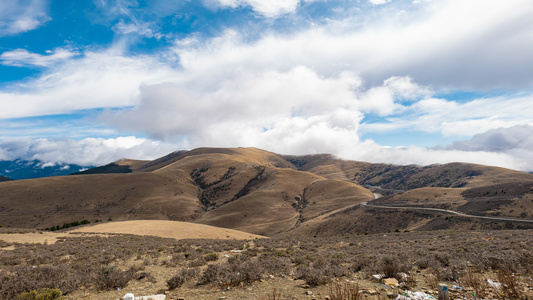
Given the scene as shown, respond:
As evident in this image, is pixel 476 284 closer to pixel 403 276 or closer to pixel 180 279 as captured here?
pixel 403 276

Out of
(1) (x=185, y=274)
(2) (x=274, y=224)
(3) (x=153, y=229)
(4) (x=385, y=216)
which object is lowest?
(2) (x=274, y=224)

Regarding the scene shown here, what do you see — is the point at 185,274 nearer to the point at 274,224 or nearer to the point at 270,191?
the point at 274,224

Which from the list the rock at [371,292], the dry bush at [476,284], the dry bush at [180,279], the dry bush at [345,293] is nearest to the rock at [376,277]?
the rock at [371,292]

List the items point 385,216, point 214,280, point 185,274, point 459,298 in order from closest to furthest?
point 459,298
point 214,280
point 185,274
point 385,216

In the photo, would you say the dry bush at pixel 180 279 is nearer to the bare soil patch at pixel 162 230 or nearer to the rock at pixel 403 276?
the rock at pixel 403 276

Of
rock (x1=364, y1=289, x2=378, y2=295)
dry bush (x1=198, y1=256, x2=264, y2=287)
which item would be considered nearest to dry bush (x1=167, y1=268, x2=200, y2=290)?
dry bush (x1=198, y1=256, x2=264, y2=287)

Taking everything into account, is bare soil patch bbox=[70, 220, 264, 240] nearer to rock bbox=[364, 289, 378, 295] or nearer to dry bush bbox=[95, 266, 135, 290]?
dry bush bbox=[95, 266, 135, 290]

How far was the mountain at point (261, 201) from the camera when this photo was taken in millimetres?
69375

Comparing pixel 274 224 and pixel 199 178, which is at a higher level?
pixel 199 178

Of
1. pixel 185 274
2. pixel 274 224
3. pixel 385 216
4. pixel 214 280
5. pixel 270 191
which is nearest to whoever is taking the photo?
pixel 214 280

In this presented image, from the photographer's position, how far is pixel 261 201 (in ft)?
416

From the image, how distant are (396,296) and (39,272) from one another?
47.6ft

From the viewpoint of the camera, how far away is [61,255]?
17.0 meters

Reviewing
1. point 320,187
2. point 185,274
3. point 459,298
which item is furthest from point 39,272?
point 320,187
